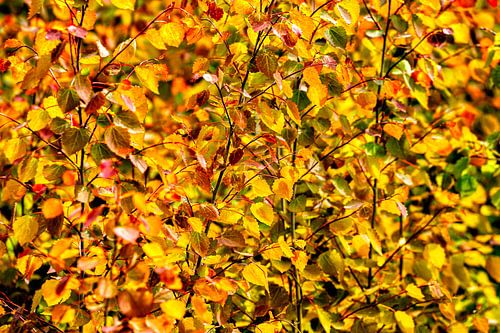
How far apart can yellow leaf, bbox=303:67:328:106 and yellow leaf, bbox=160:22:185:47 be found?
11.7 inches

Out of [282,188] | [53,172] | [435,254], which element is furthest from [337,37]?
[435,254]

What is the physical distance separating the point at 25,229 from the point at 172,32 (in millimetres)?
538

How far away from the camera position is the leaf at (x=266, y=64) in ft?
5.36

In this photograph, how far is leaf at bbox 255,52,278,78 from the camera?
163cm

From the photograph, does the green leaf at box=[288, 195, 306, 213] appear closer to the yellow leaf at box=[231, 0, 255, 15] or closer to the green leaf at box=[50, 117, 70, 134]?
the yellow leaf at box=[231, 0, 255, 15]

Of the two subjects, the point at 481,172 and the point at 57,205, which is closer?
the point at 57,205

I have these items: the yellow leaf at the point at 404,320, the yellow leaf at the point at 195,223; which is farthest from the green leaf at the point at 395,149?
the yellow leaf at the point at 195,223

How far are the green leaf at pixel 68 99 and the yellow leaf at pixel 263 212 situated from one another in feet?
1.72

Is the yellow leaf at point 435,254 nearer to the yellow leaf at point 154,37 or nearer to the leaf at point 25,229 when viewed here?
the yellow leaf at point 154,37

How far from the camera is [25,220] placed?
1534mm

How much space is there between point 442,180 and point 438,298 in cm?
50

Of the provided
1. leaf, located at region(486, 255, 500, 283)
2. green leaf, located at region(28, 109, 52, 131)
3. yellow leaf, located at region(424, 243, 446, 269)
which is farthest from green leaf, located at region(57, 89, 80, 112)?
leaf, located at region(486, 255, 500, 283)

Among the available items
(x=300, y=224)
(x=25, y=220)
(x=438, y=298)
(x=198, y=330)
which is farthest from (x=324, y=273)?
(x=25, y=220)

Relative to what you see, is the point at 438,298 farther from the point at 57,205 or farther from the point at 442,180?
the point at 57,205
